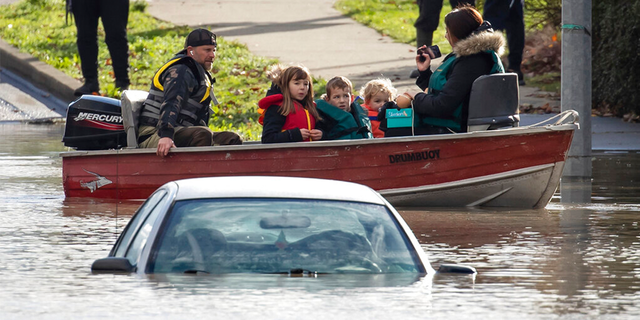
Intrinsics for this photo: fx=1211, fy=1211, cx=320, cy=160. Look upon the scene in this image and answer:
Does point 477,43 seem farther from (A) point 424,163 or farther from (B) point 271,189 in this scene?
(B) point 271,189

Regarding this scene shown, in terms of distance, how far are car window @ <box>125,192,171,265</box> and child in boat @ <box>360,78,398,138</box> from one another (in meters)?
5.84

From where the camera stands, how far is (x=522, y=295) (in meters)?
6.16

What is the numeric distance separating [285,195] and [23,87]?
14.9 m

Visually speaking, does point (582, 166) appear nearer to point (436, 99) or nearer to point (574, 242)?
point (436, 99)

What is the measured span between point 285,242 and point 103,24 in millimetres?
11988

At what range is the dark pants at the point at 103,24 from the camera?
672 inches

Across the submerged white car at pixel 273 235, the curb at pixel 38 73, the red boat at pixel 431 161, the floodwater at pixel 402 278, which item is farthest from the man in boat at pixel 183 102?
the curb at pixel 38 73

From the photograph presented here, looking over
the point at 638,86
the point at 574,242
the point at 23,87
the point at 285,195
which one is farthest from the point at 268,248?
the point at 23,87

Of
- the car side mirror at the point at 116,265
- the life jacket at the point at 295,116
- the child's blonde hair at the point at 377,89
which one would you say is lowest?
the car side mirror at the point at 116,265

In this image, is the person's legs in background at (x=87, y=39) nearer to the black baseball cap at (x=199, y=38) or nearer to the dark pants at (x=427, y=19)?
the dark pants at (x=427, y=19)

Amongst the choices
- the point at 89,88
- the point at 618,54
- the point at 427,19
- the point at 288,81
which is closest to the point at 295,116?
the point at 288,81

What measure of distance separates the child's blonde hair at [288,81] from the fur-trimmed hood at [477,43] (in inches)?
50.7

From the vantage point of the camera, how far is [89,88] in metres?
17.8

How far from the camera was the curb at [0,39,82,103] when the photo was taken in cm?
1886
